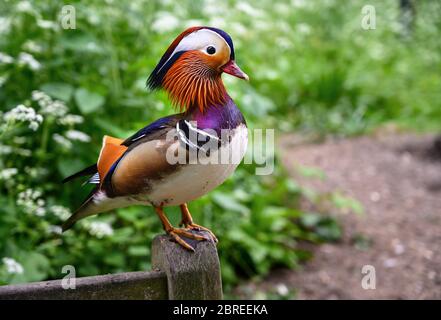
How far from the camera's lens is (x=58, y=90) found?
2.59 meters

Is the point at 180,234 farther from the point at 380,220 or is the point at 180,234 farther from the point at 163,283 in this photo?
the point at 380,220

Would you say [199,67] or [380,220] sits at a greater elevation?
[199,67]

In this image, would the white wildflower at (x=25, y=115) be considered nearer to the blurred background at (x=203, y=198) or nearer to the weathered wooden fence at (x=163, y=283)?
the blurred background at (x=203, y=198)

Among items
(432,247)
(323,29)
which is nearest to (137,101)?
(432,247)

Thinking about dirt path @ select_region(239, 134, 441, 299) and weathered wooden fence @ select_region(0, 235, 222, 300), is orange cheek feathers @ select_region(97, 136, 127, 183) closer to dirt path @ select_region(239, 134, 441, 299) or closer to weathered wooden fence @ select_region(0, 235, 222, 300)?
weathered wooden fence @ select_region(0, 235, 222, 300)

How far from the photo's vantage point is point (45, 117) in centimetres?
253

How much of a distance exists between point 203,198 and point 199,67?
4.14 feet

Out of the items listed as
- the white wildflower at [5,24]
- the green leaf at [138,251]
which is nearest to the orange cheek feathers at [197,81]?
the green leaf at [138,251]

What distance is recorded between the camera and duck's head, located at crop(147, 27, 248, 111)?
4.52 feet

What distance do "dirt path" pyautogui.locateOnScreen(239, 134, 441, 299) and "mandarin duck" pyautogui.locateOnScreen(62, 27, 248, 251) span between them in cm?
164

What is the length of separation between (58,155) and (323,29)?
14.9 feet

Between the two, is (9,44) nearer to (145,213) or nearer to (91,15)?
(91,15)

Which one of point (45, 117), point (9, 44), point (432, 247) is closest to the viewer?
point (45, 117)

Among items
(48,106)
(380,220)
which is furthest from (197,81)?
(380,220)
